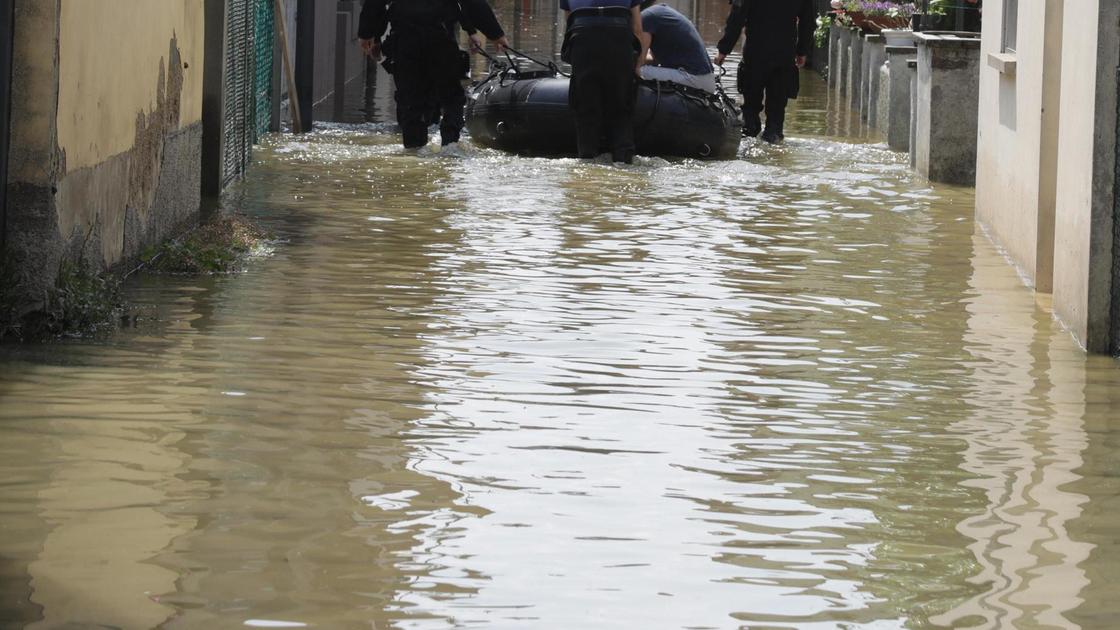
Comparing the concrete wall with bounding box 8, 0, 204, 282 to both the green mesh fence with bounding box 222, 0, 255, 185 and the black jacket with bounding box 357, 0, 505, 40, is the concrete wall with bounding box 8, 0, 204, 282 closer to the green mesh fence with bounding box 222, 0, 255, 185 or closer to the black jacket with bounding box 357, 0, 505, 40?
the green mesh fence with bounding box 222, 0, 255, 185

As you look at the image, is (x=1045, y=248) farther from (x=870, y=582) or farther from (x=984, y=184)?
(x=870, y=582)

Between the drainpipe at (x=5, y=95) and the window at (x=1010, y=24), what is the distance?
20.2ft

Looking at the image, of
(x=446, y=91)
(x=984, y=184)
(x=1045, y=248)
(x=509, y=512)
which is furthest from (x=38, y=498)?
(x=446, y=91)

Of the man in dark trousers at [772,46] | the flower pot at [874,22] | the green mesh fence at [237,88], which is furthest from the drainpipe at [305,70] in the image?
the flower pot at [874,22]

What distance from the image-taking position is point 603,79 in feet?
52.9

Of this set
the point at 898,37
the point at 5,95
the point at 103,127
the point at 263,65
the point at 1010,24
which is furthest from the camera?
the point at 898,37

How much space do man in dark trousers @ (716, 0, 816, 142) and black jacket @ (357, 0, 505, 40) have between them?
3.15m

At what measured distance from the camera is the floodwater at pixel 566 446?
4.89 metres

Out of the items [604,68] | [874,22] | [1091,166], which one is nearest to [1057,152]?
[1091,166]

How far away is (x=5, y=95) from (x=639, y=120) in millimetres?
9565

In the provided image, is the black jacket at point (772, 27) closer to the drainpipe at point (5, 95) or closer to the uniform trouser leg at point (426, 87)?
the uniform trouser leg at point (426, 87)

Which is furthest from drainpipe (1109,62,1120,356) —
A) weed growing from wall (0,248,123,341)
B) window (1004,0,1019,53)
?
weed growing from wall (0,248,123,341)

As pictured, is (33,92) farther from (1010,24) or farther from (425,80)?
(425,80)

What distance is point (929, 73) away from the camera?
15.2 meters
